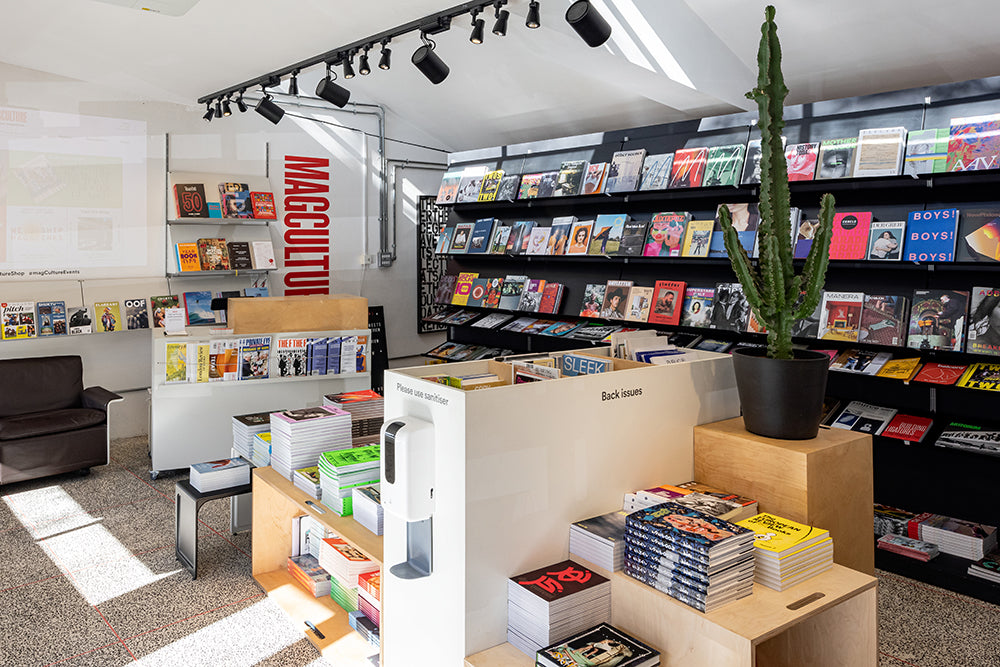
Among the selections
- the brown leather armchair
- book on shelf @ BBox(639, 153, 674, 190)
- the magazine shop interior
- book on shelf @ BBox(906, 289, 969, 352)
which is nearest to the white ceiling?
the magazine shop interior

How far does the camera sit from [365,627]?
110 inches

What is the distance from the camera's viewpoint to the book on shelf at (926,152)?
3688mm

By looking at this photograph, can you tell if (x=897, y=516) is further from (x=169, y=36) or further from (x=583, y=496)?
(x=169, y=36)

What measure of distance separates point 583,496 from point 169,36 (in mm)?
4400

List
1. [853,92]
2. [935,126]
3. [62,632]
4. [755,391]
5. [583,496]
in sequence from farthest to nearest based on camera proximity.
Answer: [853,92] → [935,126] → [62,632] → [755,391] → [583,496]

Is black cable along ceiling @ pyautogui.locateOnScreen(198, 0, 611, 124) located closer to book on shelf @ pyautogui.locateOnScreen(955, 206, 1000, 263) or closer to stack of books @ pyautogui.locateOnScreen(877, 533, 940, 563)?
book on shelf @ pyautogui.locateOnScreen(955, 206, 1000, 263)

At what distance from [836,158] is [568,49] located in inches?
71.0

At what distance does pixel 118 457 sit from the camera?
557 cm

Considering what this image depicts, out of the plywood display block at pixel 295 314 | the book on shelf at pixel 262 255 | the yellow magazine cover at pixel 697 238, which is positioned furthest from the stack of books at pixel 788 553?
the book on shelf at pixel 262 255

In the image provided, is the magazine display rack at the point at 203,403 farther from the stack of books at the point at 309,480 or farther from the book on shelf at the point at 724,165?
the book on shelf at the point at 724,165

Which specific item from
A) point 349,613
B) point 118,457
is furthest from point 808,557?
point 118,457

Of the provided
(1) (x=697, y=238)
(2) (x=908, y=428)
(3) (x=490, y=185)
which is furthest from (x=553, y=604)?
(3) (x=490, y=185)

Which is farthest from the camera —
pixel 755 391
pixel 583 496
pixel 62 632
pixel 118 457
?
pixel 118 457

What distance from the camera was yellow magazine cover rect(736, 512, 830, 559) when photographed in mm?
1821
